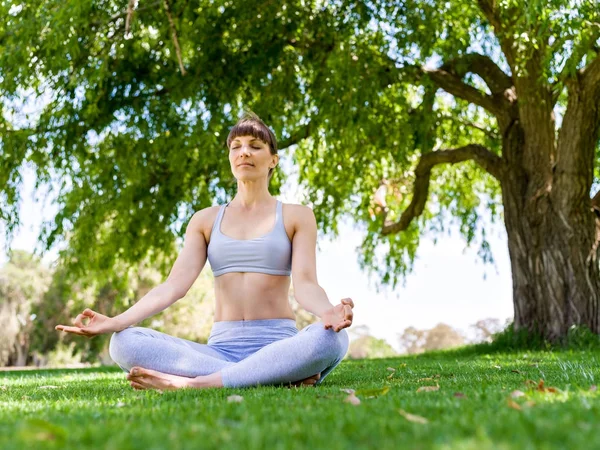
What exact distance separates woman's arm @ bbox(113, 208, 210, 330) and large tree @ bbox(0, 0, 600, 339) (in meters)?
4.89

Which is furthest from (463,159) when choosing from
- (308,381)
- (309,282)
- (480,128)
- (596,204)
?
(308,381)

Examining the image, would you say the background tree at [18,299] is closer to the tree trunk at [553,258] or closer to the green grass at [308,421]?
the tree trunk at [553,258]

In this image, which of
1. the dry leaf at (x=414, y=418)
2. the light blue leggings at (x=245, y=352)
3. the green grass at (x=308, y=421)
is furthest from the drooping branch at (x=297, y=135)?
the dry leaf at (x=414, y=418)

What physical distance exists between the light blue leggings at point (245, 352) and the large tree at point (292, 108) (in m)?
5.48

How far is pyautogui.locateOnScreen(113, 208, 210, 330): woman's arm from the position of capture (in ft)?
12.8

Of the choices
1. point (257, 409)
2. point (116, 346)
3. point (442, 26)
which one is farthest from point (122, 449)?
point (442, 26)

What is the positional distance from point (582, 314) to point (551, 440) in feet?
27.7

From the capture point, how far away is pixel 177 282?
4.25 metres

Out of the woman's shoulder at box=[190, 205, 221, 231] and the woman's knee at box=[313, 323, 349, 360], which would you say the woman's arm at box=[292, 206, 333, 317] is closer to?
the woman's knee at box=[313, 323, 349, 360]

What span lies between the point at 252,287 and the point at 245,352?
1.16ft

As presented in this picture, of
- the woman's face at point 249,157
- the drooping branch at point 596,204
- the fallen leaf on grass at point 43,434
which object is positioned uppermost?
the drooping branch at point 596,204

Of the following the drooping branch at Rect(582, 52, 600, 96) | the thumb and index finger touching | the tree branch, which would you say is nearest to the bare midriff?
the thumb and index finger touching

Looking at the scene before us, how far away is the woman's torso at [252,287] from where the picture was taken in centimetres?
419

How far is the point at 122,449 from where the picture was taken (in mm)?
1720
